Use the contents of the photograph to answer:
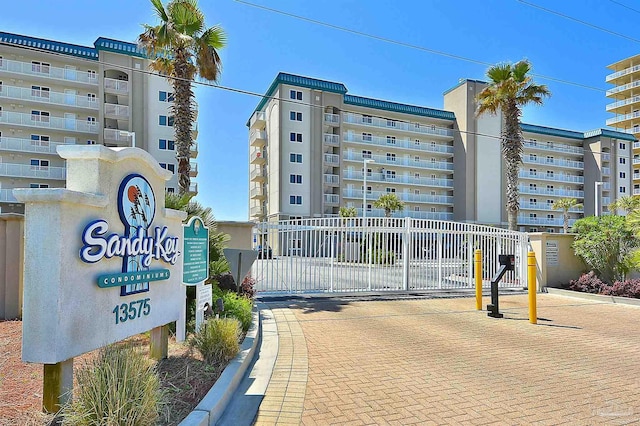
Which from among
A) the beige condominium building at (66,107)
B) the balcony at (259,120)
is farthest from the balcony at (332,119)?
the beige condominium building at (66,107)

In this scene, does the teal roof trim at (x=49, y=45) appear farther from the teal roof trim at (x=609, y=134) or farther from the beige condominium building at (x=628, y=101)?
the beige condominium building at (x=628, y=101)

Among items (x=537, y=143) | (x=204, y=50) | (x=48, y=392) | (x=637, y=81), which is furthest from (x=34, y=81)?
(x=637, y=81)

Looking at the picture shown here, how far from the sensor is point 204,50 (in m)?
15.5

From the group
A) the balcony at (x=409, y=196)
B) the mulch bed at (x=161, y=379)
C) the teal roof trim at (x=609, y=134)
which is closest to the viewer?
the mulch bed at (x=161, y=379)

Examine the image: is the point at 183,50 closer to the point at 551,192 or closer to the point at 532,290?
the point at 532,290

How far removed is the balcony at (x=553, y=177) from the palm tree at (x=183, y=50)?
5432 centimetres

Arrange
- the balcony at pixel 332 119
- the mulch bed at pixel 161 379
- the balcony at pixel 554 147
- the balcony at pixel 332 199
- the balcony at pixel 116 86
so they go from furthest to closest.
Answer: the balcony at pixel 554 147
the balcony at pixel 332 119
the balcony at pixel 332 199
the balcony at pixel 116 86
the mulch bed at pixel 161 379

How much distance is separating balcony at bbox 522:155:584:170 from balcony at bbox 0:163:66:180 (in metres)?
57.9

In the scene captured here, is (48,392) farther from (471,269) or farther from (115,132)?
(115,132)

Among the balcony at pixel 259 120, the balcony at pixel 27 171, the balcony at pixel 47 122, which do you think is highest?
the balcony at pixel 259 120

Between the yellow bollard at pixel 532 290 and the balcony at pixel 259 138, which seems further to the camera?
the balcony at pixel 259 138

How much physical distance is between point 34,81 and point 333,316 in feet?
136

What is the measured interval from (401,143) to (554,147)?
87.1 feet

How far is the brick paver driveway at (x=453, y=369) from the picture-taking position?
14.1 ft
